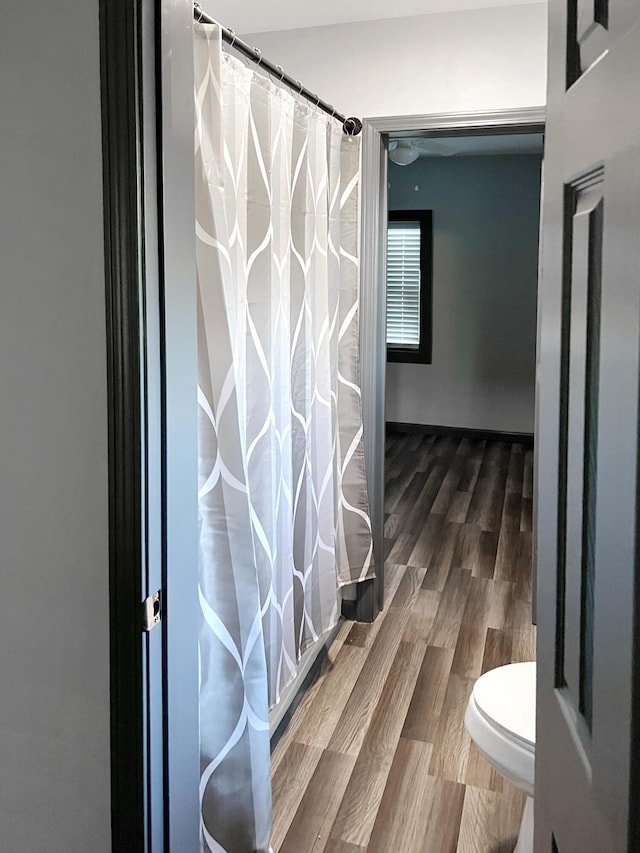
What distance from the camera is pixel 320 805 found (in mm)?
2109

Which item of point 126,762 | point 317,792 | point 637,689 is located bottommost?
point 317,792

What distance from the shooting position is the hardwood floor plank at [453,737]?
228cm

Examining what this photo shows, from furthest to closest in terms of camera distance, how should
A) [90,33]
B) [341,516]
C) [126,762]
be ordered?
1. [341,516]
2. [126,762]
3. [90,33]

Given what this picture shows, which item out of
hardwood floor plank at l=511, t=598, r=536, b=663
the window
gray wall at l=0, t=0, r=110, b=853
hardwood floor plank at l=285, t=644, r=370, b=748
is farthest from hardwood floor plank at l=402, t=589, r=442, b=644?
the window

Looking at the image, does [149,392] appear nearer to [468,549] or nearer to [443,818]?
[443,818]

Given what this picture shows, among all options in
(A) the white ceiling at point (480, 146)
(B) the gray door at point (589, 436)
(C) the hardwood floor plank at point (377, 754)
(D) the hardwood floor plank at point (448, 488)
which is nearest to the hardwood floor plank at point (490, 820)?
(C) the hardwood floor plank at point (377, 754)

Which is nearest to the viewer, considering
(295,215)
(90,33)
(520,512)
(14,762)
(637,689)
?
(637,689)

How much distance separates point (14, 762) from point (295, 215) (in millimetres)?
1646

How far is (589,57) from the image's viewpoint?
83 centimetres

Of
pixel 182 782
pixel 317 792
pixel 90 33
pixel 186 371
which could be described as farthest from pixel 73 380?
pixel 317 792

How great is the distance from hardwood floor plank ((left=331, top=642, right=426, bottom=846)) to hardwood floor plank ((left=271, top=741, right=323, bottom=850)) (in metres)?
0.13

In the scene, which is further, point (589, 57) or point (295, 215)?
point (295, 215)

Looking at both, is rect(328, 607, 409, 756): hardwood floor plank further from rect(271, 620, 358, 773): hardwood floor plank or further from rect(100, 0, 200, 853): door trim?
rect(100, 0, 200, 853): door trim

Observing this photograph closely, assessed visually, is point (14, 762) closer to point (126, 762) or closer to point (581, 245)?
point (126, 762)
